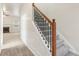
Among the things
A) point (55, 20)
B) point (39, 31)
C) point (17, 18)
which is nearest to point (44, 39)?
point (39, 31)

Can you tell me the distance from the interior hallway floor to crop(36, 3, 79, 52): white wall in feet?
1.16

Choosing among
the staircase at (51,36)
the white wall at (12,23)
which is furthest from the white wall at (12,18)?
the staircase at (51,36)

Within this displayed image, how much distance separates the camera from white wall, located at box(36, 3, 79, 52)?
984 millimetres

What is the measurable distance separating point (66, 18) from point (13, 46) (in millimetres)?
603

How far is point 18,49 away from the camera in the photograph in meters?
1.03

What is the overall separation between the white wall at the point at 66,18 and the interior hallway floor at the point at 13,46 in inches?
13.9

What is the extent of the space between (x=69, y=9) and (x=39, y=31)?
1.28ft

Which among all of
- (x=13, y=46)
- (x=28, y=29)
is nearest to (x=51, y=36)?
(x=28, y=29)

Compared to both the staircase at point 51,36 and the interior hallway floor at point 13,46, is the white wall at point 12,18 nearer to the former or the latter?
the interior hallway floor at point 13,46

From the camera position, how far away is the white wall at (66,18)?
98 cm

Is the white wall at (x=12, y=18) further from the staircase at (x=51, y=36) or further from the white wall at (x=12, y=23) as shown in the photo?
the staircase at (x=51, y=36)

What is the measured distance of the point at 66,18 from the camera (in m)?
1.15

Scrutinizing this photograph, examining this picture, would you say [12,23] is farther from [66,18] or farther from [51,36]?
[66,18]

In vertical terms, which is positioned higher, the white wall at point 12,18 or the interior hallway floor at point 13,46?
the white wall at point 12,18
